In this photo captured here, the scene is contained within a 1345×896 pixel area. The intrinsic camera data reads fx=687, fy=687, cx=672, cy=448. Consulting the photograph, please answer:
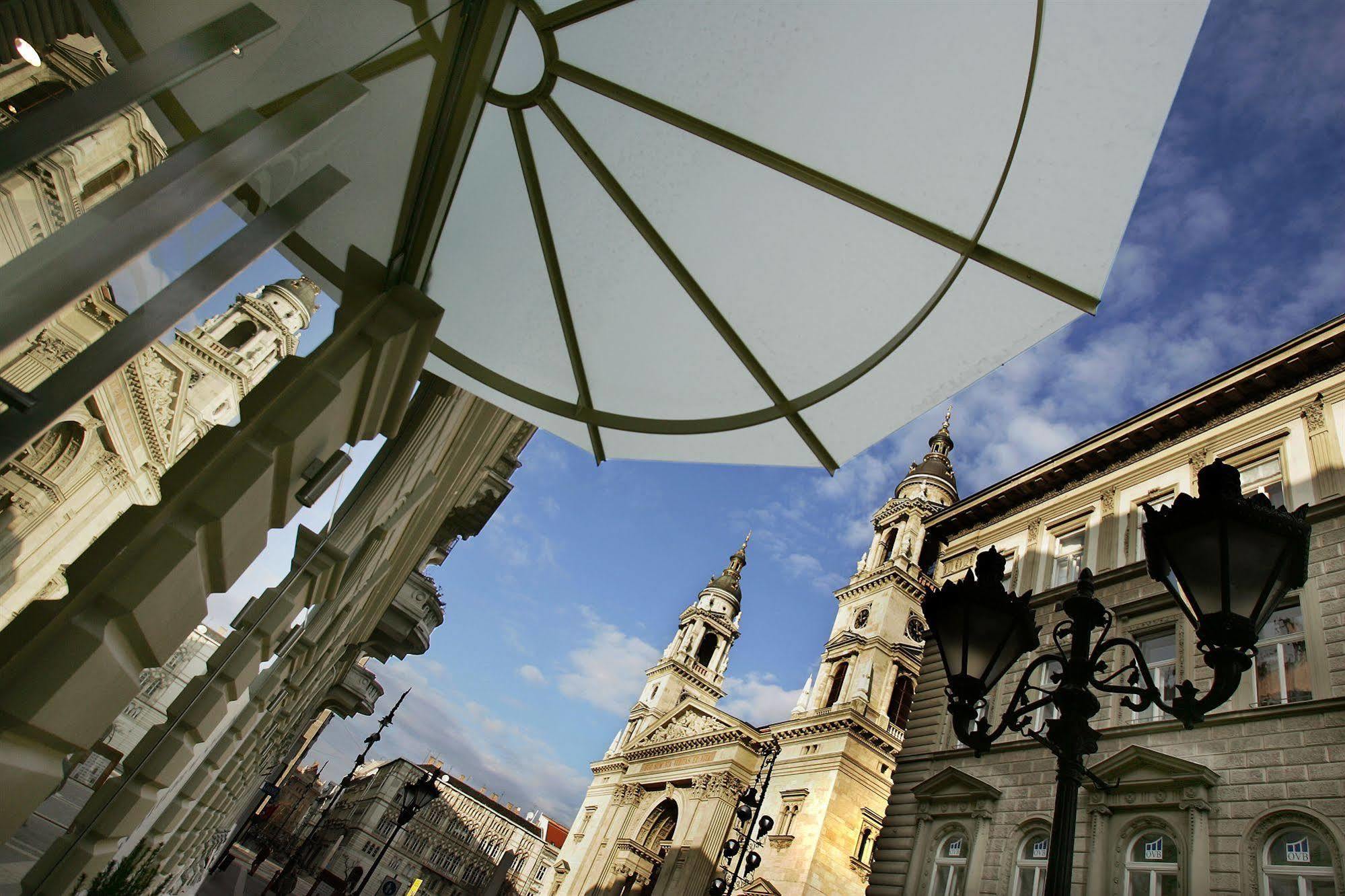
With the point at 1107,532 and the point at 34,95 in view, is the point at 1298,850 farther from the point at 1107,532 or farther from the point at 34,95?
the point at 34,95

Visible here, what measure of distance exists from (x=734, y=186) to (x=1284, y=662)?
12.9 meters

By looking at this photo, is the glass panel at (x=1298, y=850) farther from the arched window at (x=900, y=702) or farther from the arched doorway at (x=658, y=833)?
the arched doorway at (x=658, y=833)

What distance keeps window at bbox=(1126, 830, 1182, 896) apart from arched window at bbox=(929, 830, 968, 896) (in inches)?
130

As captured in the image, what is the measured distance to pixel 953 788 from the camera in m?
14.5

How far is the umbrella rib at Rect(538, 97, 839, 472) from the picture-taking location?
11.6ft

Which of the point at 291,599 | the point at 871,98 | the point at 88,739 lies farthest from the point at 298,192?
the point at 291,599

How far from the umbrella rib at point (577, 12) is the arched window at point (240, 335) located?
28.6m

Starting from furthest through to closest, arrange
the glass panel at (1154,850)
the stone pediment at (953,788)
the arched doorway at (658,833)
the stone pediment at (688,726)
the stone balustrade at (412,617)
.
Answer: the arched doorway at (658,833)
the stone pediment at (688,726)
the stone balustrade at (412,617)
the stone pediment at (953,788)
the glass panel at (1154,850)

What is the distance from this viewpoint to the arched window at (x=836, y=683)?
34250mm

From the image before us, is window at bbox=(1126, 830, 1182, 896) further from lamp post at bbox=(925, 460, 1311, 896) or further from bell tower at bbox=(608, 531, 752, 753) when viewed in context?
bell tower at bbox=(608, 531, 752, 753)

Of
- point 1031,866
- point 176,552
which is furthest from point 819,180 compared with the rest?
point 1031,866

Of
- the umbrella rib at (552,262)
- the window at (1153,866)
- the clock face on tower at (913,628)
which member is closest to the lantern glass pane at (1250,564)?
the umbrella rib at (552,262)

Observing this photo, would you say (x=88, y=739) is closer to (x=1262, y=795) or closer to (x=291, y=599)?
(x=291, y=599)

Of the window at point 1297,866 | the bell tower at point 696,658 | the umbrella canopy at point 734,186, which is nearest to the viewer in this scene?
the umbrella canopy at point 734,186
